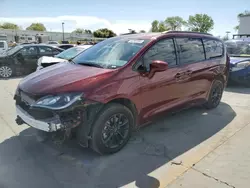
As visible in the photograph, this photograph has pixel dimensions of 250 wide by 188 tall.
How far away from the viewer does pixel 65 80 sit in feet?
9.59

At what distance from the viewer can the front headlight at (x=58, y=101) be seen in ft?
8.63

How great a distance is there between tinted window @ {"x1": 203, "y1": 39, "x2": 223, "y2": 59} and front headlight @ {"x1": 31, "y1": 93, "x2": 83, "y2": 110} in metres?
3.04

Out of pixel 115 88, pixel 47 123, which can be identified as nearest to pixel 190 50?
pixel 115 88

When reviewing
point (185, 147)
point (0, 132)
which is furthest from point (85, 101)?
point (0, 132)

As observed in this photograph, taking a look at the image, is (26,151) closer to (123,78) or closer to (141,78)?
(123,78)

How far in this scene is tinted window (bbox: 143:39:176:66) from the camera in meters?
3.44

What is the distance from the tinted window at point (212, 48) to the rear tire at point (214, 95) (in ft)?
1.96

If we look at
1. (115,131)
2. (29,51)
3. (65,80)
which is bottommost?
(115,131)

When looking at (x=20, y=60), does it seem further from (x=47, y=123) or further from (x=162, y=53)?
(x=47, y=123)

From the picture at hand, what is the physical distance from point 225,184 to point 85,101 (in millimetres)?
1854

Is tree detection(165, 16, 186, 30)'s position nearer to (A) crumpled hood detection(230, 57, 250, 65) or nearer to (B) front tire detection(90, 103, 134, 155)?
→ (A) crumpled hood detection(230, 57, 250, 65)

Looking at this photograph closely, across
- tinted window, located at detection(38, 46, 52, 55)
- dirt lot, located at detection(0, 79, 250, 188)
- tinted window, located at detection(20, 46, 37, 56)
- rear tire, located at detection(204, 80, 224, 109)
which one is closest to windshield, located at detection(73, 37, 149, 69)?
dirt lot, located at detection(0, 79, 250, 188)

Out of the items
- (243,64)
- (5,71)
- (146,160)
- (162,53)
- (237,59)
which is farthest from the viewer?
(5,71)

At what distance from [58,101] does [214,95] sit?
3621 mm
